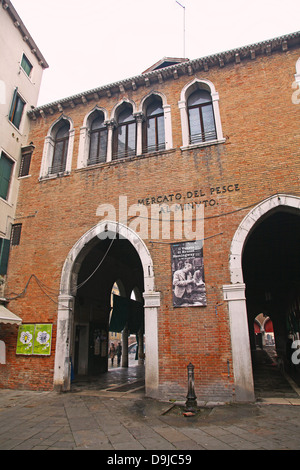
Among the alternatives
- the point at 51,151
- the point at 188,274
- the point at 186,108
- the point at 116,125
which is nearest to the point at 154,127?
the point at 186,108

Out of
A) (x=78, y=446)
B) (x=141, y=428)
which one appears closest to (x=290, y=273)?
(x=141, y=428)

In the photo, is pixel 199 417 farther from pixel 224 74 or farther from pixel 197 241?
pixel 224 74

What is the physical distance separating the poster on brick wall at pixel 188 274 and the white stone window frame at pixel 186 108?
322cm

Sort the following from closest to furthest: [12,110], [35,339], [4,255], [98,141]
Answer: [35,339], [4,255], [98,141], [12,110]

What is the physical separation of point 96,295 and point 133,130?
7.26 m

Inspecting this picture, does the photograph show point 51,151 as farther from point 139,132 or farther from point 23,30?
point 23,30

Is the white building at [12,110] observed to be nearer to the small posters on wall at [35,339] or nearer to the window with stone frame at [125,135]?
the small posters on wall at [35,339]

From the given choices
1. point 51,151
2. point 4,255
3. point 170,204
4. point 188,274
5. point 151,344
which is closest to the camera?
point 151,344

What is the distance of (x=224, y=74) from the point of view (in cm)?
984

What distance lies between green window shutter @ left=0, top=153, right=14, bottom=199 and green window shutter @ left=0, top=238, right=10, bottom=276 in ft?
5.55

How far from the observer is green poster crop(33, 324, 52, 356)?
9.08 m

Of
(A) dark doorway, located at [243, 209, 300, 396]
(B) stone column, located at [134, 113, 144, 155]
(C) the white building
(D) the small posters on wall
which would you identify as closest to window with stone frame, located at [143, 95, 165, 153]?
(B) stone column, located at [134, 113, 144, 155]

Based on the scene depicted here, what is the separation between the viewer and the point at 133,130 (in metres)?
10.8

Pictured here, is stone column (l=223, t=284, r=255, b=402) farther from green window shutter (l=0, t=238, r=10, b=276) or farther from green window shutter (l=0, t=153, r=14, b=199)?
green window shutter (l=0, t=153, r=14, b=199)
